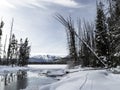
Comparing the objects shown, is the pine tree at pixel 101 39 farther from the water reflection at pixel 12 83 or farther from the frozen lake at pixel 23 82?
the water reflection at pixel 12 83

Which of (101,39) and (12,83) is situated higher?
(101,39)

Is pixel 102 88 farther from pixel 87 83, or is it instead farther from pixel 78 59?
pixel 78 59

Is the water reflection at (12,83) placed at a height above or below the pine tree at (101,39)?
below

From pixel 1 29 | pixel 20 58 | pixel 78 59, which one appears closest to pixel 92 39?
pixel 78 59

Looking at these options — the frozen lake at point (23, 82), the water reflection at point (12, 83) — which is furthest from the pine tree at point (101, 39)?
the water reflection at point (12, 83)

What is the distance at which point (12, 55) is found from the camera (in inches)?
3312

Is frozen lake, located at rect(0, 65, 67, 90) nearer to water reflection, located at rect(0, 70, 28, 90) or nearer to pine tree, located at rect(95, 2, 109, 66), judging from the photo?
water reflection, located at rect(0, 70, 28, 90)

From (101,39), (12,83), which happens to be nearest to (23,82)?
(12,83)

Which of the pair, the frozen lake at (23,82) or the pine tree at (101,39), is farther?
the pine tree at (101,39)

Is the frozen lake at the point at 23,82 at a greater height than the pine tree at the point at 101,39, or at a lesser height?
lesser

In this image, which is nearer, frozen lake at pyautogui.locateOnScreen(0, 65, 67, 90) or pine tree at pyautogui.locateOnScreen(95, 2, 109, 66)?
frozen lake at pyautogui.locateOnScreen(0, 65, 67, 90)

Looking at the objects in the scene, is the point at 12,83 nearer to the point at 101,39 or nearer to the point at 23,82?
the point at 23,82

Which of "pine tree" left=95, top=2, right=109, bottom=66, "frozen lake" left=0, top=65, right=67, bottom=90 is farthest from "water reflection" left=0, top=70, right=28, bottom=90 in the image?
"pine tree" left=95, top=2, right=109, bottom=66

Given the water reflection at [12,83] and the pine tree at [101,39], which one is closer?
the water reflection at [12,83]
